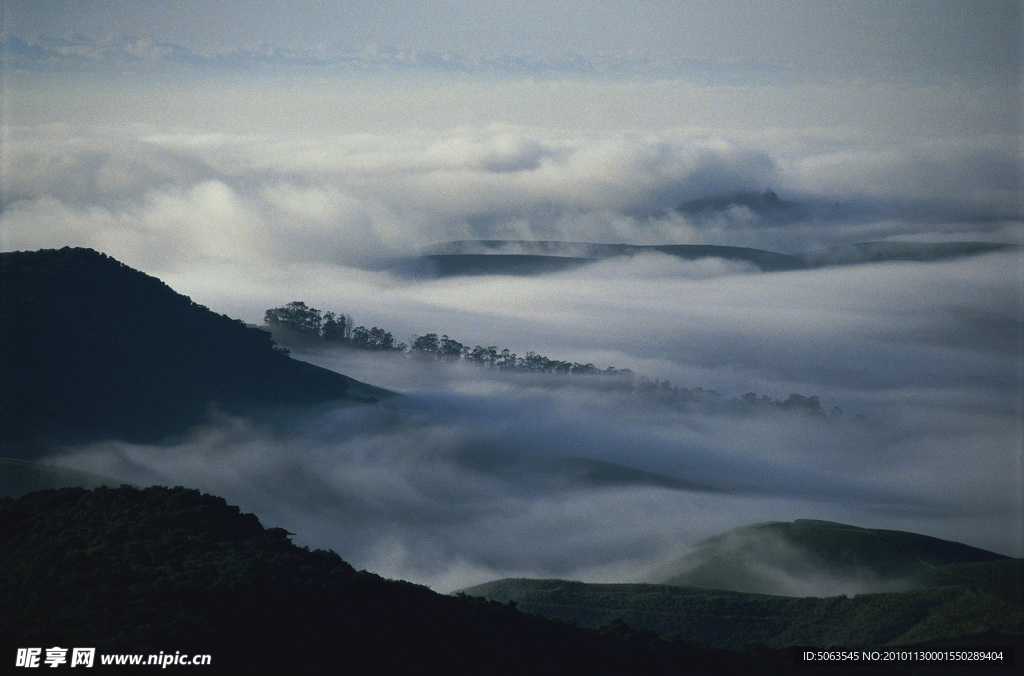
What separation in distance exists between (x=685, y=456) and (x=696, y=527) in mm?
52175

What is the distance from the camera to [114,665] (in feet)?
99.9

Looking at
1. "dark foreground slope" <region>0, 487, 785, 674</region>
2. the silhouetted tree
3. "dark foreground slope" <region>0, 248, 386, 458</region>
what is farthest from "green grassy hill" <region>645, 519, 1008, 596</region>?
the silhouetted tree

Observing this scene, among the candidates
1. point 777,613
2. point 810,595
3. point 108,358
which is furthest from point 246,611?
point 108,358

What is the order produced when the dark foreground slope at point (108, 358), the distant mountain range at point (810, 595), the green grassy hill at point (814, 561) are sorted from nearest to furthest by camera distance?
the distant mountain range at point (810, 595)
the green grassy hill at point (814, 561)
the dark foreground slope at point (108, 358)

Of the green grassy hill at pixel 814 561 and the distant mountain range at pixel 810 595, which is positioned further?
the green grassy hill at pixel 814 561

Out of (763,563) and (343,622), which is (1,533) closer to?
(343,622)

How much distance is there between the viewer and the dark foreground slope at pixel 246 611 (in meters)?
33.7

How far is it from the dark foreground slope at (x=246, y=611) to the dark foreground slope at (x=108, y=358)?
1751 inches

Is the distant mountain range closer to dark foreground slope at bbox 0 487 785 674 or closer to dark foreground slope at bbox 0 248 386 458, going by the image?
dark foreground slope at bbox 0 487 785 674

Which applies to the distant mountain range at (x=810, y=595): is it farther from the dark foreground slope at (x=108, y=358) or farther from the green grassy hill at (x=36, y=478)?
the dark foreground slope at (x=108, y=358)

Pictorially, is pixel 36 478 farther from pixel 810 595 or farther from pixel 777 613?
pixel 810 595

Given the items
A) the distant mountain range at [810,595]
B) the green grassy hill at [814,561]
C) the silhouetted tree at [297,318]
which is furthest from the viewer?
the silhouetted tree at [297,318]

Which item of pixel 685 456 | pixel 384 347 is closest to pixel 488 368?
pixel 384 347

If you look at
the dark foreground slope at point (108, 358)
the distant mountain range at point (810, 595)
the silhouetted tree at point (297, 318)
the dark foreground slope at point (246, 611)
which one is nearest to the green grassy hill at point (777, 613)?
the distant mountain range at point (810, 595)
